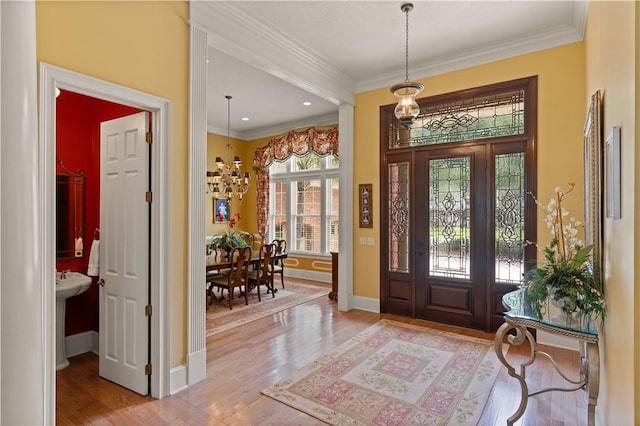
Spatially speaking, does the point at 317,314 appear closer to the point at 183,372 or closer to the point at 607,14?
the point at 183,372

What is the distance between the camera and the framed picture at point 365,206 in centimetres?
535

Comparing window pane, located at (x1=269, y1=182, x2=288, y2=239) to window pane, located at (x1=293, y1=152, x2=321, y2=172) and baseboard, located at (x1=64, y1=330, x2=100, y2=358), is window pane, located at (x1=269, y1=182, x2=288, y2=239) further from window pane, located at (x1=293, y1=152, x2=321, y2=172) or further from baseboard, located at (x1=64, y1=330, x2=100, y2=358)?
baseboard, located at (x1=64, y1=330, x2=100, y2=358)

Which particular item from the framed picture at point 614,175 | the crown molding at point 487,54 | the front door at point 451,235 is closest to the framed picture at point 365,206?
the front door at point 451,235

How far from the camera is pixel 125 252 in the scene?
3.02 metres

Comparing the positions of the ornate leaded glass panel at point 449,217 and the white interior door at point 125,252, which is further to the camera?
the ornate leaded glass panel at point 449,217

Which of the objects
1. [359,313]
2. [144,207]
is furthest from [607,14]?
[359,313]

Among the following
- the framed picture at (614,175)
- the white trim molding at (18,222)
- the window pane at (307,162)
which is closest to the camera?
the white trim molding at (18,222)

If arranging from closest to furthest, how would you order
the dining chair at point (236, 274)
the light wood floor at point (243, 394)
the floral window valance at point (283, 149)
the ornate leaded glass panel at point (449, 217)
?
the light wood floor at point (243, 394) < the ornate leaded glass panel at point (449, 217) < the dining chair at point (236, 274) < the floral window valance at point (283, 149)

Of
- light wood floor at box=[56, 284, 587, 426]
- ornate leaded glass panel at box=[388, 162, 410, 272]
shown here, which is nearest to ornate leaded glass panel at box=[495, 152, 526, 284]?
light wood floor at box=[56, 284, 587, 426]

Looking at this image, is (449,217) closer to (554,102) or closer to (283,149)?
(554,102)

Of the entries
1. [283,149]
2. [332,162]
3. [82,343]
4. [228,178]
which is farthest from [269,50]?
[283,149]

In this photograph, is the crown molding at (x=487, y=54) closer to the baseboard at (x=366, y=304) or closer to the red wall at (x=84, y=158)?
the baseboard at (x=366, y=304)

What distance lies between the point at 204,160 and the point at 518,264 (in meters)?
3.77

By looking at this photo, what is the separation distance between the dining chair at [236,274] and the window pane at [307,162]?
9.89 feet
